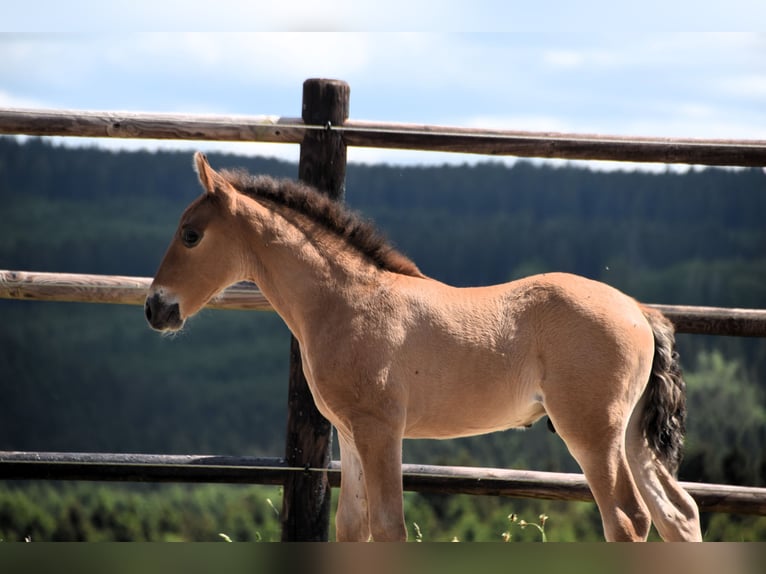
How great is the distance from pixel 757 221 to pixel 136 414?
4.93m

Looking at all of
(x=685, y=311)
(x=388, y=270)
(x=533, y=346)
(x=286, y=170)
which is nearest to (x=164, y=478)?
(x=388, y=270)

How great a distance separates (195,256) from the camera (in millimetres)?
3246

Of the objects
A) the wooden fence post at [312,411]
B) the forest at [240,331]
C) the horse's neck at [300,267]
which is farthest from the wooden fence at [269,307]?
the forest at [240,331]

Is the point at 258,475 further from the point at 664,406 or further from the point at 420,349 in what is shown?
the point at 664,406

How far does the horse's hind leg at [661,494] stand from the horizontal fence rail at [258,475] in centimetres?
70

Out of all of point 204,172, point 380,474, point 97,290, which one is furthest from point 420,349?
point 97,290

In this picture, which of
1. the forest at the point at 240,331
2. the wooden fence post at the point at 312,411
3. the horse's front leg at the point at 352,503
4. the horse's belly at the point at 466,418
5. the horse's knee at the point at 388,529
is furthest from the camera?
the forest at the point at 240,331

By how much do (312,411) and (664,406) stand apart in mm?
1615

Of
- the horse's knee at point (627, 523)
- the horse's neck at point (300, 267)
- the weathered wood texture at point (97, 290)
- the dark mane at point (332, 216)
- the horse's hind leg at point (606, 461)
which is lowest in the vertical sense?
the horse's knee at point (627, 523)

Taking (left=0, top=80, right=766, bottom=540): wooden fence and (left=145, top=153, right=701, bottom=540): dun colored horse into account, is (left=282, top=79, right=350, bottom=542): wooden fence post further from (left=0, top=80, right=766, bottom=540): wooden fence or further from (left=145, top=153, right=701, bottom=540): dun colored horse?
(left=145, top=153, right=701, bottom=540): dun colored horse

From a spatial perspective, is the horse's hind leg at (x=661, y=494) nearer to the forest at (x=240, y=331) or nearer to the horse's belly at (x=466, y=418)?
the horse's belly at (x=466, y=418)

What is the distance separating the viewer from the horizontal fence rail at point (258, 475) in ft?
12.9

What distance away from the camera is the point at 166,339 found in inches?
261

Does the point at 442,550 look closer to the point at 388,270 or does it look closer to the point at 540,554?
the point at 540,554
